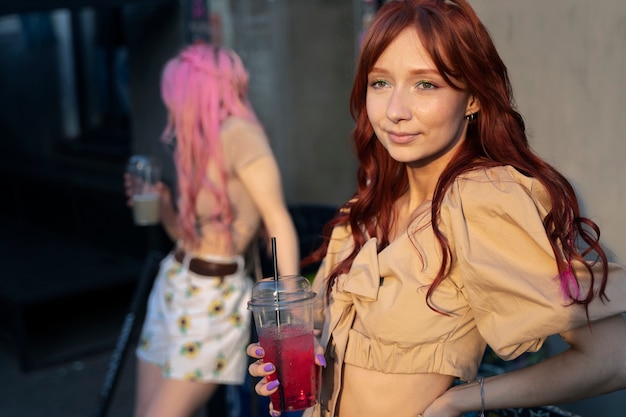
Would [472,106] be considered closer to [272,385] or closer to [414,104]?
[414,104]

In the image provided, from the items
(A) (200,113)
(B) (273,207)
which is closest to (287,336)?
(B) (273,207)

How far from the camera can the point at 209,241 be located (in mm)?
3314

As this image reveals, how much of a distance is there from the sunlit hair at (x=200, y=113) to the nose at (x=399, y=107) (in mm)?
1542

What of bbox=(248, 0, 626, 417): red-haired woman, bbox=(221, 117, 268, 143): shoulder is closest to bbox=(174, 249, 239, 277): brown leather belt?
bbox=(221, 117, 268, 143): shoulder

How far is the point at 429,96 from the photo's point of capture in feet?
5.97

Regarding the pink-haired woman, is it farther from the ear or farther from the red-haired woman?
the ear

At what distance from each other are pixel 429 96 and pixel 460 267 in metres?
0.39

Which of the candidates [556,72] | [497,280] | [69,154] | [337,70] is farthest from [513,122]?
[69,154]

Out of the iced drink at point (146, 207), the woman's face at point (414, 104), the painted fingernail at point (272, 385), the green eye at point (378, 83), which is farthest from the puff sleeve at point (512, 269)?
the iced drink at point (146, 207)

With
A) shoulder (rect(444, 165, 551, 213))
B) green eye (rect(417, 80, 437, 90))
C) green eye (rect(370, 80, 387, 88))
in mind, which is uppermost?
green eye (rect(417, 80, 437, 90))

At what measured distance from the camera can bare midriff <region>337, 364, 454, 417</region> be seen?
184 centimetres

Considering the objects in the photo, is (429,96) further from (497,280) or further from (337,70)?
(337,70)

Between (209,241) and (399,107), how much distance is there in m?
A: 1.66

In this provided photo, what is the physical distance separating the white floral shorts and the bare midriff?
1372 millimetres
